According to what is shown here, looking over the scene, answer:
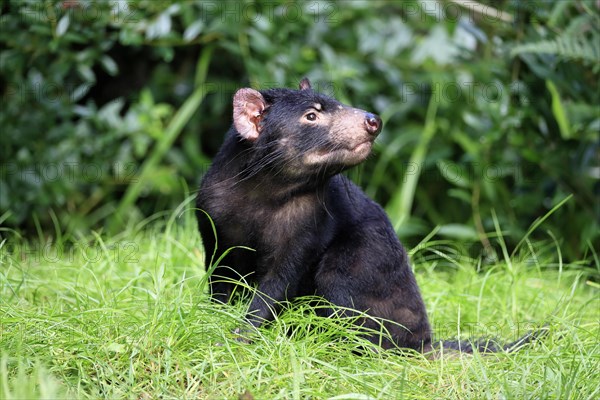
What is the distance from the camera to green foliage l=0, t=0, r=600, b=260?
5.43 m

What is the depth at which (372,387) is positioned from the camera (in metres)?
2.97

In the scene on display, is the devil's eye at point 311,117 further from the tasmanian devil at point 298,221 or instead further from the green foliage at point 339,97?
the green foliage at point 339,97

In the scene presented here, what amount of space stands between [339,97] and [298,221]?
2922 millimetres

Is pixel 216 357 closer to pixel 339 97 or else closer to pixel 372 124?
pixel 372 124

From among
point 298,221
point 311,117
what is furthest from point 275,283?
point 311,117

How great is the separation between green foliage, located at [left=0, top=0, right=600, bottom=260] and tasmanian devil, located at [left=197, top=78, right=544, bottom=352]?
1.69m

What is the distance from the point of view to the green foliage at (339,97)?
5.43 m

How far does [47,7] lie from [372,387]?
11.2 ft

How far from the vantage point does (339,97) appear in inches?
249

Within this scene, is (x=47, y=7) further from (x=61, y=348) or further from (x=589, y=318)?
(x=589, y=318)

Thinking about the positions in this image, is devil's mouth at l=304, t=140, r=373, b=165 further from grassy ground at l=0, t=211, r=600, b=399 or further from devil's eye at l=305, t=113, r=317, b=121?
grassy ground at l=0, t=211, r=600, b=399

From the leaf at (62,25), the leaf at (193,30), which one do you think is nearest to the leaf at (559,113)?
the leaf at (193,30)

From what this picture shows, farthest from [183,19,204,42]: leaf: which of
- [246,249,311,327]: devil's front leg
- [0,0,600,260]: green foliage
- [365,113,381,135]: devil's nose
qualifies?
[246,249,311,327]: devil's front leg

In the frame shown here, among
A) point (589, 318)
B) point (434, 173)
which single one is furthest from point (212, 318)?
point (434, 173)
